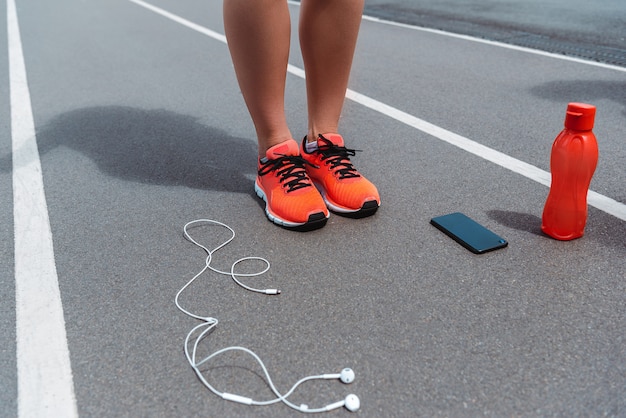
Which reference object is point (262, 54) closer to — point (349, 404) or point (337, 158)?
point (337, 158)

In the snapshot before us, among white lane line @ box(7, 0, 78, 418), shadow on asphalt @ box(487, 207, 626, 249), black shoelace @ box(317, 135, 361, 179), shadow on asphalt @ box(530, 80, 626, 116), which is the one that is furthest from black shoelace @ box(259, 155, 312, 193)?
shadow on asphalt @ box(530, 80, 626, 116)

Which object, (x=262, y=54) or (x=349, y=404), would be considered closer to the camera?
(x=349, y=404)

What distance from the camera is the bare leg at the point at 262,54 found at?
2207mm

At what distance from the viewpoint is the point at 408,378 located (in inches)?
61.1

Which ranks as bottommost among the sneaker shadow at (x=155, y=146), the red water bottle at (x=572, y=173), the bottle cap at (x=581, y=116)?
the sneaker shadow at (x=155, y=146)

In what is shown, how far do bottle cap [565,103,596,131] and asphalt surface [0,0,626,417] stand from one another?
0.42 metres

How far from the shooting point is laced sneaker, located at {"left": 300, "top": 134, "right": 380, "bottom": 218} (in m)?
2.38

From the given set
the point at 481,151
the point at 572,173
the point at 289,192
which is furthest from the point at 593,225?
the point at 289,192

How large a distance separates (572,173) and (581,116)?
202 millimetres

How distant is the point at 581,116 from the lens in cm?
202

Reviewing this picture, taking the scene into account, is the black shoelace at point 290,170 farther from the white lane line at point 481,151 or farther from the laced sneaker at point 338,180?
the white lane line at point 481,151

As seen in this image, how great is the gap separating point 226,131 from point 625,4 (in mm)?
6373

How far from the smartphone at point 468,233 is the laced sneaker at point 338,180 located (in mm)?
276

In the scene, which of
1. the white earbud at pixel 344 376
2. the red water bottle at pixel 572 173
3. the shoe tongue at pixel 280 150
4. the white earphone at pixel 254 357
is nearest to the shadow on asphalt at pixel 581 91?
the red water bottle at pixel 572 173
